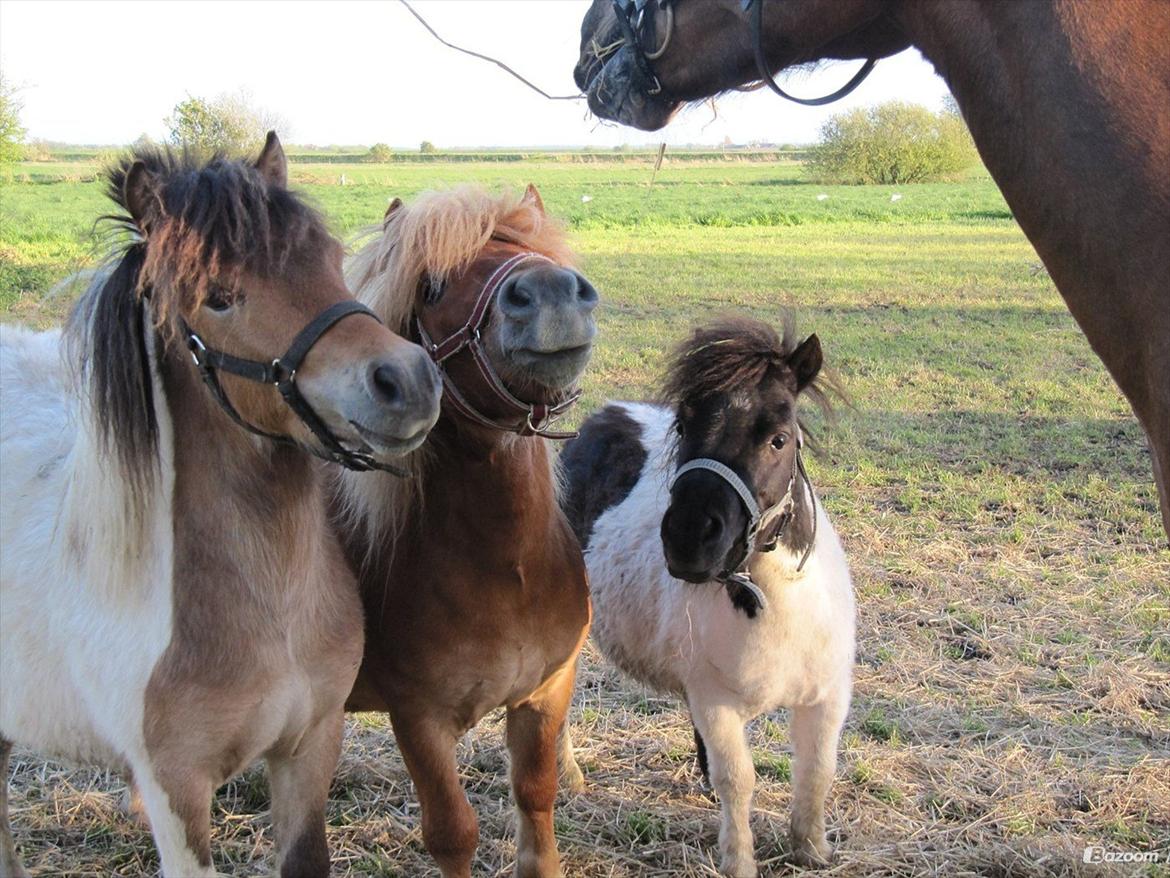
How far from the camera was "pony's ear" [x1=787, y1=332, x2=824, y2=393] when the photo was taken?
10.3ft

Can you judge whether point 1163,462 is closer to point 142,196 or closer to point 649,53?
point 649,53

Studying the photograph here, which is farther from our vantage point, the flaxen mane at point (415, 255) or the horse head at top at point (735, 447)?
the horse head at top at point (735, 447)

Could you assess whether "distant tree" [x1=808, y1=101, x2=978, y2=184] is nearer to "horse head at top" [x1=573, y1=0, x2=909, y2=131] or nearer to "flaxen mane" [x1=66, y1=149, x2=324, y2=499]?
"horse head at top" [x1=573, y1=0, x2=909, y2=131]

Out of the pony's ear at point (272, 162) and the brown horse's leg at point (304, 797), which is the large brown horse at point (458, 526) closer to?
the brown horse's leg at point (304, 797)

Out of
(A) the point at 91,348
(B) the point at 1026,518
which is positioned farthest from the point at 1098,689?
(A) the point at 91,348

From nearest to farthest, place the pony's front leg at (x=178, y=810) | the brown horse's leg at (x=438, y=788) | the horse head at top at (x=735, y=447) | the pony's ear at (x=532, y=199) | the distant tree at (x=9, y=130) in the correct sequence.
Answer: the pony's front leg at (x=178, y=810) < the brown horse's leg at (x=438, y=788) < the horse head at top at (x=735, y=447) < the pony's ear at (x=532, y=199) < the distant tree at (x=9, y=130)

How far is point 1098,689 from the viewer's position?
420 cm

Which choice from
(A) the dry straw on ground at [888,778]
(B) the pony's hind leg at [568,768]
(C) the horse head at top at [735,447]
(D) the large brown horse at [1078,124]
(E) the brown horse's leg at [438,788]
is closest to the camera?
(D) the large brown horse at [1078,124]

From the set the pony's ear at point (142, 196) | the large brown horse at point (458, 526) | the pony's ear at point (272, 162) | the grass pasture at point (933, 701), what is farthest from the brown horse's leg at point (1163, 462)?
the pony's ear at point (142, 196)

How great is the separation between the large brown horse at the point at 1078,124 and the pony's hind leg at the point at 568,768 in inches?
94.6

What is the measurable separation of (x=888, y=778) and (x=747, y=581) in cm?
122

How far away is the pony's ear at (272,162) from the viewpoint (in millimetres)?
2332

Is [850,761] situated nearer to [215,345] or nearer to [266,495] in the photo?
[266,495]

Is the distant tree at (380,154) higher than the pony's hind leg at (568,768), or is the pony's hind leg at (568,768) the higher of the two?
the distant tree at (380,154)
